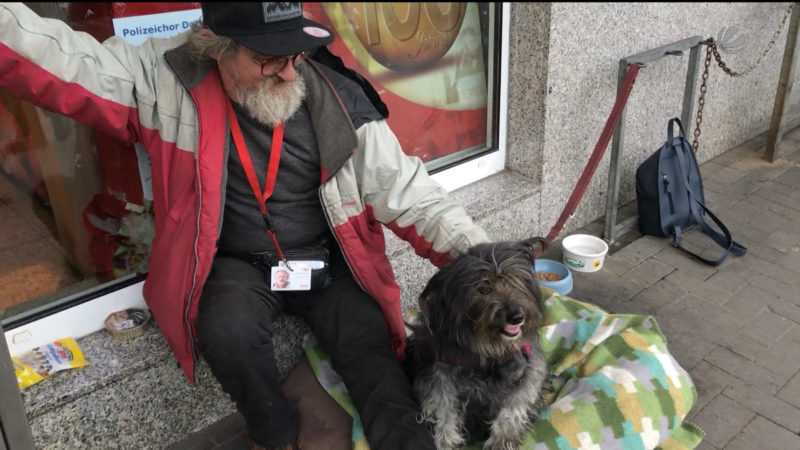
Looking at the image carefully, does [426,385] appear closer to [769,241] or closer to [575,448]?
[575,448]

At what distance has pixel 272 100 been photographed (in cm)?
255

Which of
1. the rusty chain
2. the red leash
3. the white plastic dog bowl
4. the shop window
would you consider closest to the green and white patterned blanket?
the red leash

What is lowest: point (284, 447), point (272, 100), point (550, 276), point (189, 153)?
point (550, 276)

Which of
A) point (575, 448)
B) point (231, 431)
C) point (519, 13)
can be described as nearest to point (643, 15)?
point (519, 13)

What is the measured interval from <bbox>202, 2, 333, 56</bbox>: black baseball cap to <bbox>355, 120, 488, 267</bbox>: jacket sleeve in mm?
528

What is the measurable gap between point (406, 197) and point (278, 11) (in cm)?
88

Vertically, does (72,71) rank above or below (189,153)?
above

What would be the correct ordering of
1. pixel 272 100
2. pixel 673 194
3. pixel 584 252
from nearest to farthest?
pixel 272 100 → pixel 584 252 → pixel 673 194

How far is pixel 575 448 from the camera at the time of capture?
274 cm

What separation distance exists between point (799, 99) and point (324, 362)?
5.90m

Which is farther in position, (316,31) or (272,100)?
(272,100)

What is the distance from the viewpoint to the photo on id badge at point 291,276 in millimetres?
2846

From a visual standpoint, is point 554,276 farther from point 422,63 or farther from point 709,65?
point 709,65

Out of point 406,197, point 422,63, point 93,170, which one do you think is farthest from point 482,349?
point 422,63
